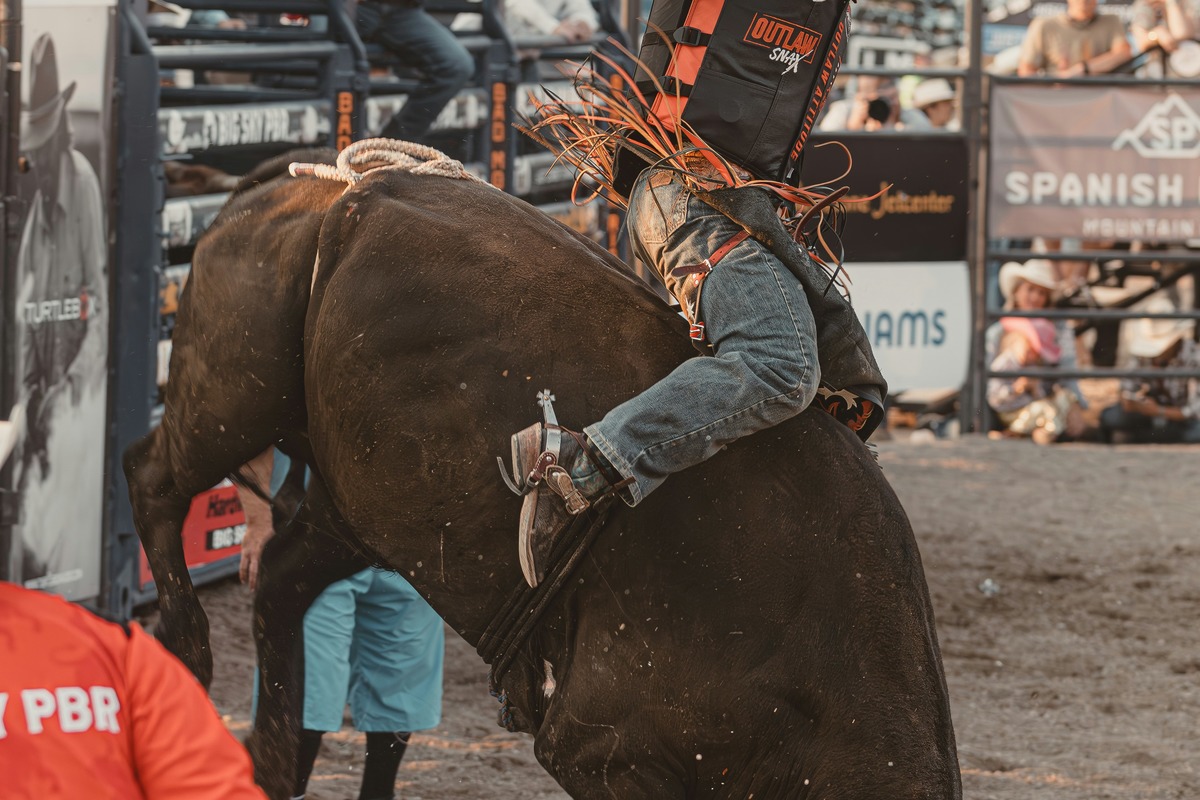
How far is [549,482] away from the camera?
9.98ft

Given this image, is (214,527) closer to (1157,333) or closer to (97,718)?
(97,718)

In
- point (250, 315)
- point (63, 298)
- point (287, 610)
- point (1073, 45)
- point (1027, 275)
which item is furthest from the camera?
point (1073, 45)

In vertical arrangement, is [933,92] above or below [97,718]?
below

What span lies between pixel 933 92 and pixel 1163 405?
103 inches

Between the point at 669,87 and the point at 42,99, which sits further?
the point at 42,99

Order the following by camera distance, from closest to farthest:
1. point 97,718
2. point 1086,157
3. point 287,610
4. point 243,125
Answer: point 97,718 < point 287,610 < point 243,125 < point 1086,157

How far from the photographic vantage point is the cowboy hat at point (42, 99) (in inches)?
199

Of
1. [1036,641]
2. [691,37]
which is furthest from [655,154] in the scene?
[1036,641]

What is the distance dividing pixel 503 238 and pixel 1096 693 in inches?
137

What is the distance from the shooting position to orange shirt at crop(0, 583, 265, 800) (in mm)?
Answer: 1685

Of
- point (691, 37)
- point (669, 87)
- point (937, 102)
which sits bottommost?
point (937, 102)

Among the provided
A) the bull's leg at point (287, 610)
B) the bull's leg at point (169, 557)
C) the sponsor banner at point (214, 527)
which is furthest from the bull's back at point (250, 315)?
the sponsor banner at point (214, 527)

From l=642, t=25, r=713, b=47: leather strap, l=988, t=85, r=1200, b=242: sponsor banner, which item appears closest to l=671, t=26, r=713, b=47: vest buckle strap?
l=642, t=25, r=713, b=47: leather strap

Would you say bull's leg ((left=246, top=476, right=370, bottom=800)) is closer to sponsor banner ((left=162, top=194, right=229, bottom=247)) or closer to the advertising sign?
the advertising sign
